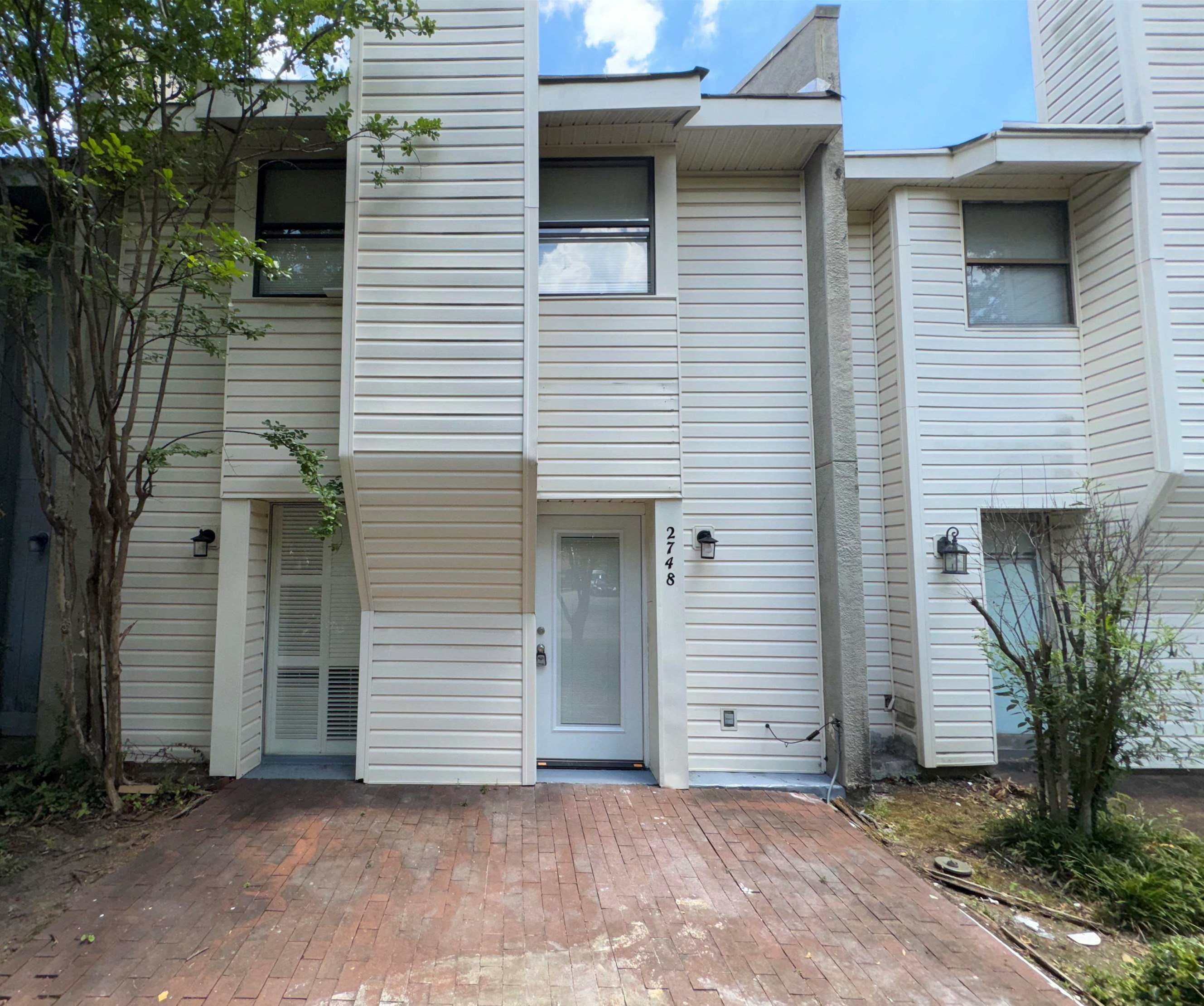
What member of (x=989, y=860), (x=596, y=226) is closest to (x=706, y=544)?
(x=989, y=860)

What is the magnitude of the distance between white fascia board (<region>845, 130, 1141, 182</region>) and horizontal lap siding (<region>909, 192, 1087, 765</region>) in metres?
0.24

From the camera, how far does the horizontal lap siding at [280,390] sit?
185 inches

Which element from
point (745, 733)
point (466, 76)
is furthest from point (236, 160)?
point (745, 733)

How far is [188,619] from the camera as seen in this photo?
4.79 metres

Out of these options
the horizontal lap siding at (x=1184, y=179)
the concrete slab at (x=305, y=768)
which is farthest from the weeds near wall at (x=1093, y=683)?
the concrete slab at (x=305, y=768)

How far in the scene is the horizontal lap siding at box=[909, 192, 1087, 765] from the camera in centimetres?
504

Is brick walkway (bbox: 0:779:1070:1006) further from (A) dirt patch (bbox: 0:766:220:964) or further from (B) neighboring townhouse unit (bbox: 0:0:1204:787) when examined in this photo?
(B) neighboring townhouse unit (bbox: 0:0:1204:787)

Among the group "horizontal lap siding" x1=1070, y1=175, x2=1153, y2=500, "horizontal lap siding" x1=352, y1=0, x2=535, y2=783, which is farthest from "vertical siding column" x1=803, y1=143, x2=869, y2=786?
"horizontal lap siding" x1=352, y1=0, x2=535, y2=783

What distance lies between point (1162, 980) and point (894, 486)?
3.51 meters

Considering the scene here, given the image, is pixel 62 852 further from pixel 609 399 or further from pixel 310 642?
pixel 609 399

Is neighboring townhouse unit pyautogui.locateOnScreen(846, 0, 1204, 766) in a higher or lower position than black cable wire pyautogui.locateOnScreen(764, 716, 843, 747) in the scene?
higher

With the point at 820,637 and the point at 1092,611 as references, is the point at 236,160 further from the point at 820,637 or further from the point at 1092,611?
the point at 1092,611

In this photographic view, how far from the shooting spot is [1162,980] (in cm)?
239

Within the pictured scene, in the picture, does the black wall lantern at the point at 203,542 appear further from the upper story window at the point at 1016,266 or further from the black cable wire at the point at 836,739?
the upper story window at the point at 1016,266
